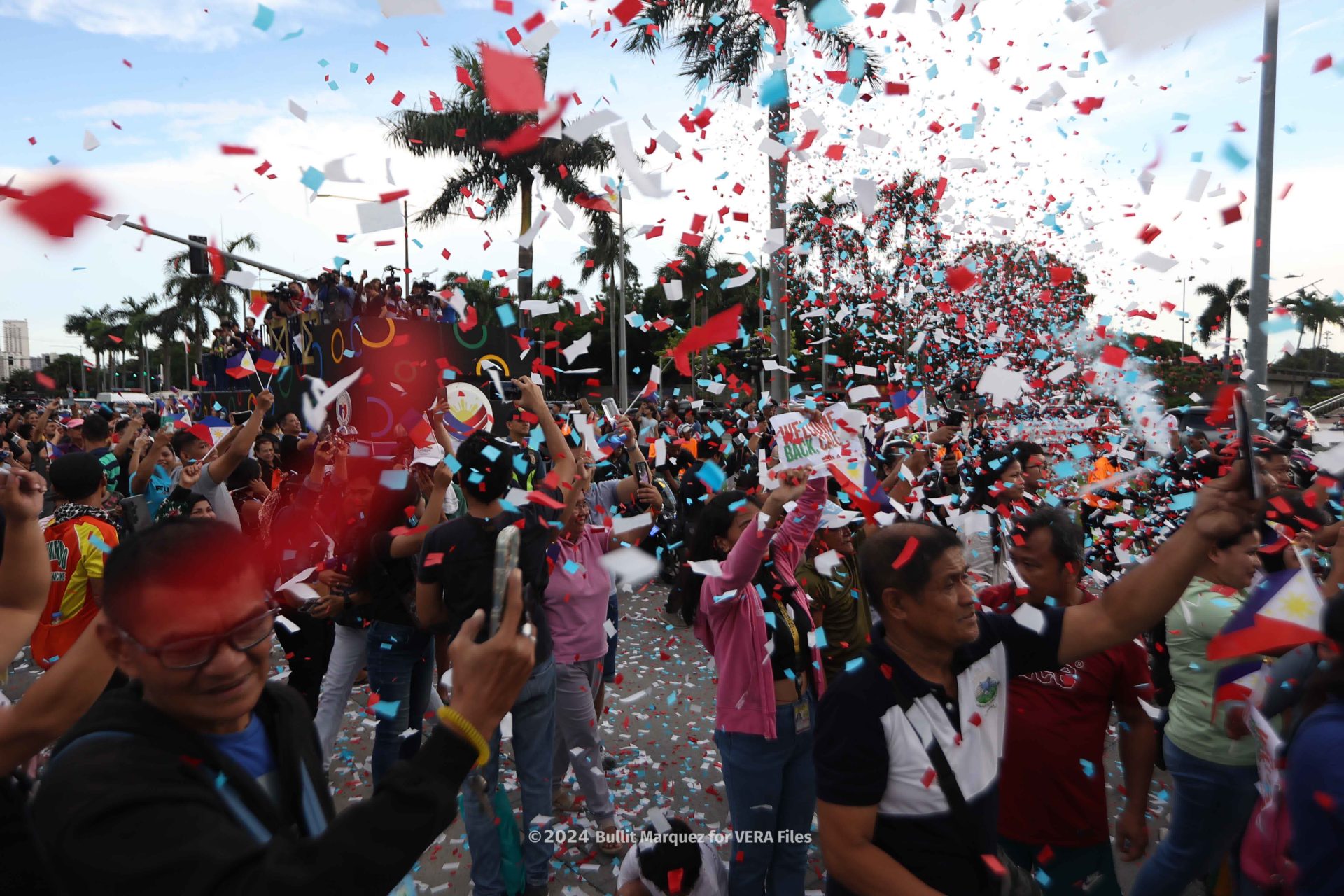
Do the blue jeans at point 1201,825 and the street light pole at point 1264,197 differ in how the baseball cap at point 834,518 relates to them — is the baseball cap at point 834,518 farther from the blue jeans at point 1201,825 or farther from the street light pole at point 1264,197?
the street light pole at point 1264,197

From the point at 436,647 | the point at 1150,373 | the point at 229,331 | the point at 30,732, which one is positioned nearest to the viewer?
the point at 30,732

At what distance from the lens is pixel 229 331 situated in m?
16.6

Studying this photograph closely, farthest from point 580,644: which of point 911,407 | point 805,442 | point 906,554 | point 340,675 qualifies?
point 911,407

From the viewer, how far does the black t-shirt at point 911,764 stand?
2.00 metres

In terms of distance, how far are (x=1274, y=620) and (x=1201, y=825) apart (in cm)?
83

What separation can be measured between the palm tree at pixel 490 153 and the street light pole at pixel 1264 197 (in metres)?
14.5

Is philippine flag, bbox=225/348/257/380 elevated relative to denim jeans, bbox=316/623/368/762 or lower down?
elevated

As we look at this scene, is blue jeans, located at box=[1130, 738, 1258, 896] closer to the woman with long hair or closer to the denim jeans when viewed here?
the woman with long hair

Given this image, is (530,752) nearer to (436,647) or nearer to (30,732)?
(436,647)

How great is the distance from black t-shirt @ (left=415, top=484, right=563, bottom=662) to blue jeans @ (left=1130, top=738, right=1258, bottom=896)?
8.28 feet

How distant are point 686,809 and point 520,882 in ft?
3.71

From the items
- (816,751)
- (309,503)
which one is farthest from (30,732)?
(309,503)

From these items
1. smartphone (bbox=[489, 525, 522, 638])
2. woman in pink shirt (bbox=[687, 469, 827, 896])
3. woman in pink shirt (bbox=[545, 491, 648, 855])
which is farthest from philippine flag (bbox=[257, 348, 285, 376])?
smartphone (bbox=[489, 525, 522, 638])

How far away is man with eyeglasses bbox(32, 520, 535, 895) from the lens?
1.21 metres
